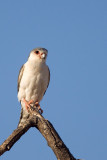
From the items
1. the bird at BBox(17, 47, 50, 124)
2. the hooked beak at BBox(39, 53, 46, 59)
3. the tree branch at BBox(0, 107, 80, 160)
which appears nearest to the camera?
the tree branch at BBox(0, 107, 80, 160)

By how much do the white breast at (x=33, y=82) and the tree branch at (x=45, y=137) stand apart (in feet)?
7.81

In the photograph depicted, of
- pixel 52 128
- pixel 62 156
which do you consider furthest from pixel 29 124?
pixel 62 156

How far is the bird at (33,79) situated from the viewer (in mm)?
8875

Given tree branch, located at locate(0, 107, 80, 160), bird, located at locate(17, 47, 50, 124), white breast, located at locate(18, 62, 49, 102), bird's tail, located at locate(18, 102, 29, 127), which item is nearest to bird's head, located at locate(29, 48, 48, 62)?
bird, located at locate(17, 47, 50, 124)

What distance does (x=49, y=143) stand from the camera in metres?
6.07

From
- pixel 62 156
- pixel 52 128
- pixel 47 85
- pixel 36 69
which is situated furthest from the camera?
pixel 47 85

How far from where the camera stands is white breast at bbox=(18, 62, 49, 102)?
29.2 ft

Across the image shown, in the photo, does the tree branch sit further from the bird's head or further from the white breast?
the bird's head

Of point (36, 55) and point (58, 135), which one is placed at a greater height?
point (36, 55)

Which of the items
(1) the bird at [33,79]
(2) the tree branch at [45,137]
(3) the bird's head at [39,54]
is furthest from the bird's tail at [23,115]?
(2) the tree branch at [45,137]

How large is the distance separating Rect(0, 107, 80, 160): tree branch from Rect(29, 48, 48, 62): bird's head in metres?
2.62

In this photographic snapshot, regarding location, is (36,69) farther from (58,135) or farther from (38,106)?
(58,135)

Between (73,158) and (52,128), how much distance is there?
2.59 feet

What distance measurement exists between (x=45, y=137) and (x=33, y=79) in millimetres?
2917
